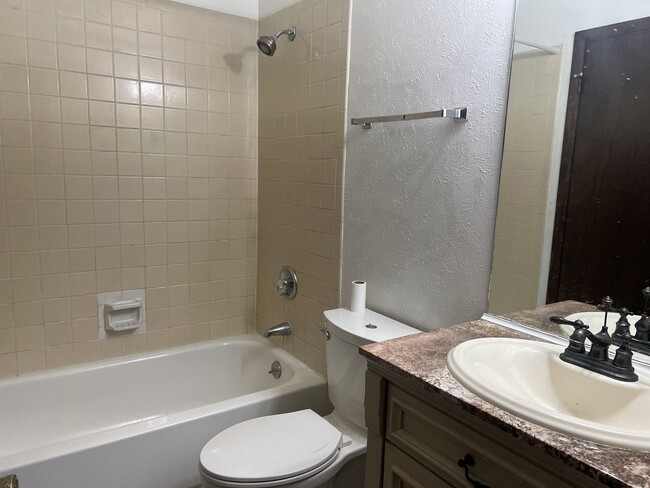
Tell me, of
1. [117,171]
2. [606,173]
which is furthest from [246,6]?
[606,173]

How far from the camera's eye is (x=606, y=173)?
108cm

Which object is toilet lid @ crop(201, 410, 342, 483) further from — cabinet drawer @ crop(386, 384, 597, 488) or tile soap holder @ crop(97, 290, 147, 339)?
tile soap holder @ crop(97, 290, 147, 339)

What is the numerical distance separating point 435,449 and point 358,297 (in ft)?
2.57

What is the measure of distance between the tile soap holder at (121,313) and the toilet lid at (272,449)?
98 cm

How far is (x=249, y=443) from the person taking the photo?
1423 mm

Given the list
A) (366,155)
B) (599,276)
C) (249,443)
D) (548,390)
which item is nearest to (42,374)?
(249,443)

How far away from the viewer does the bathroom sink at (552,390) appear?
0.74 metres

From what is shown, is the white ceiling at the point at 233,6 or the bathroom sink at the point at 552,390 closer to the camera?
the bathroom sink at the point at 552,390

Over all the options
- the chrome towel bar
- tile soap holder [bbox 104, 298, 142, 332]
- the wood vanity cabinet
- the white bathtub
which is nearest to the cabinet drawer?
the wood vanity cabinet

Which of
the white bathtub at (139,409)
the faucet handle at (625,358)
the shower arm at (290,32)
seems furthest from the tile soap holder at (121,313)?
the faucet handle at (625,358)

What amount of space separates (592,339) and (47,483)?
5.37 feet

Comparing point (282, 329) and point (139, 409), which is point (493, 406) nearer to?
point (282, 329)

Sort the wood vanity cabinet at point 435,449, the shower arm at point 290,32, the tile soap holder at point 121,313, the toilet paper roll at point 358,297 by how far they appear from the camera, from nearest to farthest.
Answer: the wood vanity cabinet at point 435,449, the toilet paper roll at point 358,297, the shower arm at point 290,32, the tile soap holder at point 121,313

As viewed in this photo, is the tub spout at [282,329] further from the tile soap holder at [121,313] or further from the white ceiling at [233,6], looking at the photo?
the white ceiling at [233,6]
